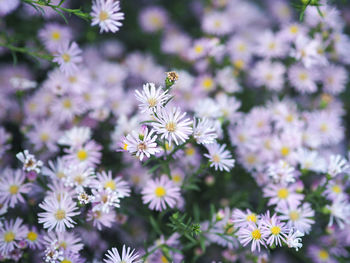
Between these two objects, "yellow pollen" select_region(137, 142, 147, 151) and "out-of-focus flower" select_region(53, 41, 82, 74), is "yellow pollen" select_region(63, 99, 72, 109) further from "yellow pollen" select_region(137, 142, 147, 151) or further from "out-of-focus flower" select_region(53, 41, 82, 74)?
"yellow pollen" select_region(137, 142, 147, 151)

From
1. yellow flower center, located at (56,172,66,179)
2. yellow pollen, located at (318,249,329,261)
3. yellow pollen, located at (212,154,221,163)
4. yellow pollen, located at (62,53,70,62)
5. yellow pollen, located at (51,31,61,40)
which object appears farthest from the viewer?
yellow pollen, located at (51,31,61,40)

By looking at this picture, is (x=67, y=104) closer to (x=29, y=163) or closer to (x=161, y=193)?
(x=29, y=163)

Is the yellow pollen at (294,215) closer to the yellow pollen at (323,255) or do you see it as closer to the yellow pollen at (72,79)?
the yellow pollen at (323,255)

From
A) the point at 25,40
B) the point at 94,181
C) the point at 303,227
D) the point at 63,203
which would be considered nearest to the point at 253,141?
the point at 303,227

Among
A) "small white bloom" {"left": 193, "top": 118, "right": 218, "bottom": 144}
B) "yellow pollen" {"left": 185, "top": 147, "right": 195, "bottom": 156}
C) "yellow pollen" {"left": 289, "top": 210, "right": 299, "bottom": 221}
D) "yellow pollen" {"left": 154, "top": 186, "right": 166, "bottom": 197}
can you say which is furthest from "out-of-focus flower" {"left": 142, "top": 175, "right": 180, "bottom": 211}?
"yellow pollen" {"left": 289, "top": 210, "right": 299, "bottom": 221}

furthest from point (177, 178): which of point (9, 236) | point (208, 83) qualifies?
point (9, 236)

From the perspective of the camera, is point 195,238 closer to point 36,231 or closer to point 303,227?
point 303,227
